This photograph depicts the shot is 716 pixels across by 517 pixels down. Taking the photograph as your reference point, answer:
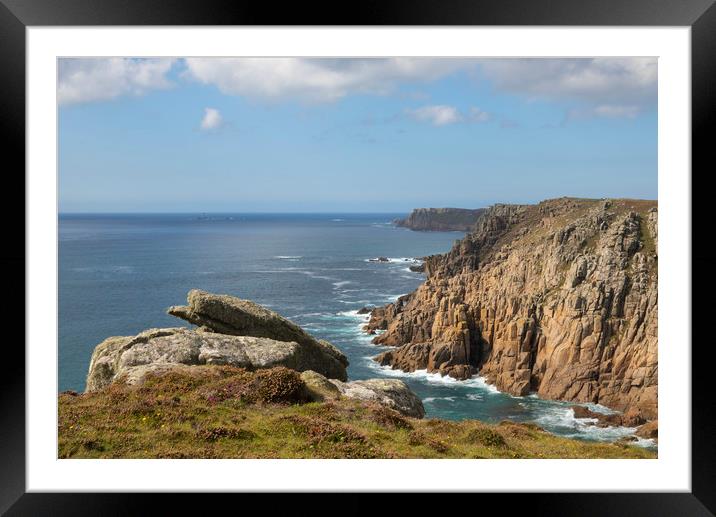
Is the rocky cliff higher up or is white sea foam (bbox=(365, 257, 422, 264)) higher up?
the rocky cliff

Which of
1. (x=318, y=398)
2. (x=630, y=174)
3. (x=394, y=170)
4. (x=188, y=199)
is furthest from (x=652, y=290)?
(x=188, y=199)

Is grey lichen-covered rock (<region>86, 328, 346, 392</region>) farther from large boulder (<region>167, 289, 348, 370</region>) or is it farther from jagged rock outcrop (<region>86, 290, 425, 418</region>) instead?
large boulder (<region>167, 289, 348, 370</region>)

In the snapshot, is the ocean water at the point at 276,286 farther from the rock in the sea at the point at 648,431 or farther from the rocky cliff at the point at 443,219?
the rocky cliff at the point at 443,219

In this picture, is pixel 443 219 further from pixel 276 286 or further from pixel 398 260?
pixel 276 286

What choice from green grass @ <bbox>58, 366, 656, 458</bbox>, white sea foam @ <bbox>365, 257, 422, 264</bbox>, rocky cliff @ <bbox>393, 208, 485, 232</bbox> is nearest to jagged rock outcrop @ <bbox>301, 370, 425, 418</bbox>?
green grass @ <bbox>58, 366, 656, 458</bbox>

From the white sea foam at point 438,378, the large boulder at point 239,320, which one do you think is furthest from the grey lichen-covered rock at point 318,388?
the white sea foam at point 438,378

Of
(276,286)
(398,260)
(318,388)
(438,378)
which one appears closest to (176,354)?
(318,388)
